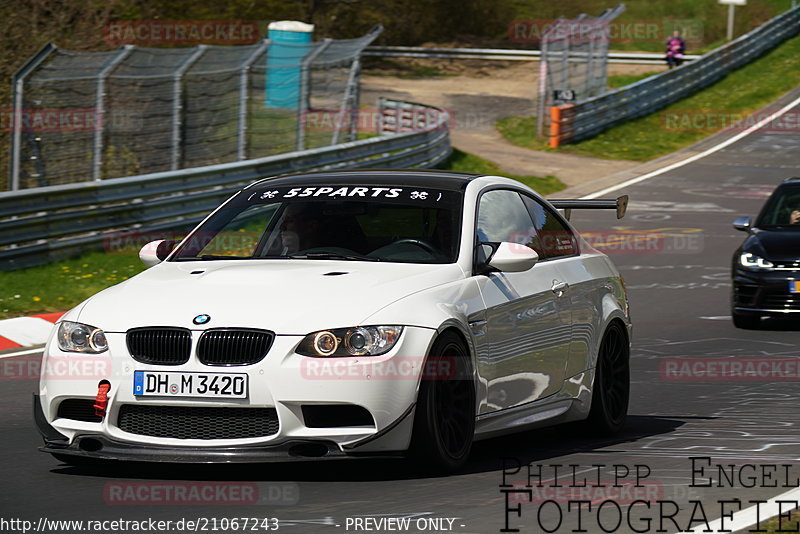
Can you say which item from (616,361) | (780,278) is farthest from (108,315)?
(780,278)

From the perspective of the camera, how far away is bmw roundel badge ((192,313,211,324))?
6.76m

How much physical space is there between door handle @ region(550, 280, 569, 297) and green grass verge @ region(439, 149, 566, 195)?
2114 cm

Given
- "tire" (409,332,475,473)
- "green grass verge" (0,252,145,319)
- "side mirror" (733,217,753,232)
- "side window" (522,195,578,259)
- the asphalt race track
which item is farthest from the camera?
"side mirror" (733,217,753,232)

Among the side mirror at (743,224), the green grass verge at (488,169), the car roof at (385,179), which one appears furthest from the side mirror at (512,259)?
the green grass verge at (488,169)

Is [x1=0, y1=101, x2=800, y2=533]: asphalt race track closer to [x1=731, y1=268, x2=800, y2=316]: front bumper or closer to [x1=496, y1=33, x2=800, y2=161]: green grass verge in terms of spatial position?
[x1=731, y1=268, x2=800, y2=316]: front bumper

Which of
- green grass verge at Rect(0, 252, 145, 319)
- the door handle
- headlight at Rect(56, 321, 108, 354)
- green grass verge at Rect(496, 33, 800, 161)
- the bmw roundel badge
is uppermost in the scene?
the bmw roundel badge

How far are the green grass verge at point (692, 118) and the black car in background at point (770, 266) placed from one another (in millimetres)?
20266

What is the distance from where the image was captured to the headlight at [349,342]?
6.68m

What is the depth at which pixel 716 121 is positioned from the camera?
4200cm

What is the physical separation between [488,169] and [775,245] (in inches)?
649

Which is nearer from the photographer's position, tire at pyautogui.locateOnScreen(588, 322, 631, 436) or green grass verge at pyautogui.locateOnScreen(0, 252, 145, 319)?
Result: tire at pyautogui.locateOnScreen(588, 322, 631, 436)

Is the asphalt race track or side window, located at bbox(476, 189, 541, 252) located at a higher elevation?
side window, located at bbox(476, 189, 541, 252)

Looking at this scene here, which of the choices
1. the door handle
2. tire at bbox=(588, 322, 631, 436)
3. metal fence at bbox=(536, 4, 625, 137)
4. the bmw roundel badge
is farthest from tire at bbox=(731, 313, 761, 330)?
metal fence at bbox=(536, 4, 625, 137)

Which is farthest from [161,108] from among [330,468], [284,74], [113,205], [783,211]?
[330,468]
